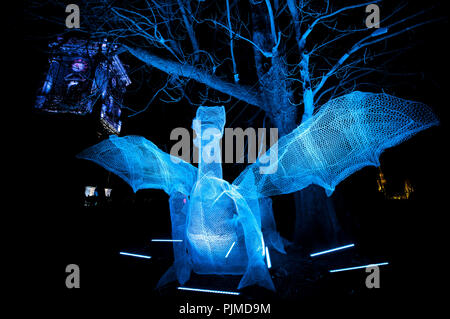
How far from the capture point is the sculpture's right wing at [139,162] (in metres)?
3.38

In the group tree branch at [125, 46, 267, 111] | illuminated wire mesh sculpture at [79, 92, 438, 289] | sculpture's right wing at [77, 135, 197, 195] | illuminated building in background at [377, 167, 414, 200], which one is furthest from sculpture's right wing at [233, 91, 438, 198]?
illuminated building in background at [377, 167, 414, 200]

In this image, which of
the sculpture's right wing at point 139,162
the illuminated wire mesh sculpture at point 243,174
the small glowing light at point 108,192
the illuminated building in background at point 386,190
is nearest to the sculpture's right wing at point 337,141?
the illuminated wire mesh sculpture at point 243,174

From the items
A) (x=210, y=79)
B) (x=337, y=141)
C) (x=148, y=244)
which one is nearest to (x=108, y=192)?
(x=148, y=244)

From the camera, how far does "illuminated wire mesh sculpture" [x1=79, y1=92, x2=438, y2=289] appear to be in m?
2.96

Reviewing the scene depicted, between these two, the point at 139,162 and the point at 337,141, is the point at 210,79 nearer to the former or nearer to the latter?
the point at 139,162

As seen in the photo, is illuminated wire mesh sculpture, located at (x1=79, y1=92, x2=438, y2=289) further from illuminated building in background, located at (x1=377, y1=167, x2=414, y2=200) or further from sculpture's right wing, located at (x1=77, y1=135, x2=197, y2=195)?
illuminated building in background, located at (x1=377, y1=167, x2=414, y2=200)

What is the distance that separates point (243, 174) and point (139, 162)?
1692 mm

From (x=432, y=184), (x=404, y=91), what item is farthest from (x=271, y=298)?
(x=432, y=184)

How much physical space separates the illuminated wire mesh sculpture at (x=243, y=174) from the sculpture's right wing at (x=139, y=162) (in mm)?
14

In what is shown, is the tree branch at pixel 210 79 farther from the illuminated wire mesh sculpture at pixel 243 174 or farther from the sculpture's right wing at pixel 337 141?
the sculpture's right wing at pixel 337 141

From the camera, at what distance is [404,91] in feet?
27.0

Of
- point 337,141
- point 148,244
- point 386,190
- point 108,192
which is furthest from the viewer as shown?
point 108,192

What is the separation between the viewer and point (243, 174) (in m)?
3.63
